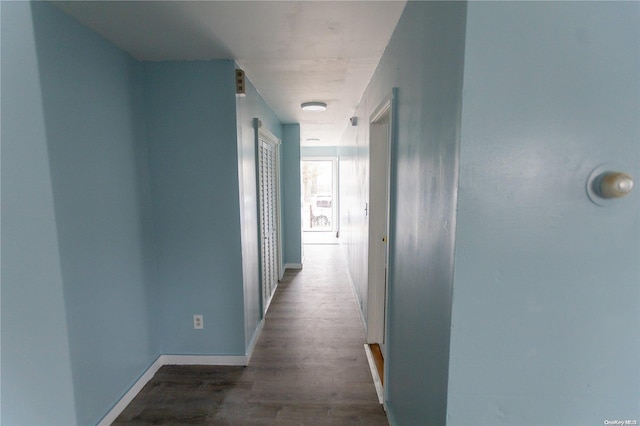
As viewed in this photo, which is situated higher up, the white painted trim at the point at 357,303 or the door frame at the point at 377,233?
the door frame at the point at 377,233

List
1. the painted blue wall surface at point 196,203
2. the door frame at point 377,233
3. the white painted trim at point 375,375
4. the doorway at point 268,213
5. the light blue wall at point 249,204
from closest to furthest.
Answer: the white painted trim at point 375,375, the painted blue wall surface at point 196,203, the light blue wall at point 249,204, the door frame at point 377,233, the doorway at point 268,213

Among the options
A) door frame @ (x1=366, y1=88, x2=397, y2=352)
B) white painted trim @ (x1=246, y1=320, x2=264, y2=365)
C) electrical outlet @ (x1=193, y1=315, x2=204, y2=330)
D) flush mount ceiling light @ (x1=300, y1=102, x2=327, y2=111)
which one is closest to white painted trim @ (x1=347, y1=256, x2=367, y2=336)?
door frame @ (x1=366, y1=88, x2=397, y2=352)

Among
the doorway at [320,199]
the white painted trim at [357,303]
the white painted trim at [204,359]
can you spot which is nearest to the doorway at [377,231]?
the white painted trim at [357,303]

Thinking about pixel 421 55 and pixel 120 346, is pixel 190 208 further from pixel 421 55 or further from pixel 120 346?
pixel 421 55

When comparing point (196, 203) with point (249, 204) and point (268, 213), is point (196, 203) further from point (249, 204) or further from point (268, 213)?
point (268, 213)

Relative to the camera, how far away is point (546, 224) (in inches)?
36.0

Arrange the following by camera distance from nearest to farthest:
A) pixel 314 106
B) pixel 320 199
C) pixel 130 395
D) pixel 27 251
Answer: pixel 27 251 → pixel 130 395 → pixel 314 106 → pixel 320 199

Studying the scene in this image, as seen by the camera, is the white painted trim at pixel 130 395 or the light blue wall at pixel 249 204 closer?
the white painted trim at pixel 130 395

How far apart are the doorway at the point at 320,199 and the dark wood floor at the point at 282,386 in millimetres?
4319

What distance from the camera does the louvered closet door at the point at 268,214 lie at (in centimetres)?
317

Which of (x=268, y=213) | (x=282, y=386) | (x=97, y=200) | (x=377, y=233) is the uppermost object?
(x=97, y=200)

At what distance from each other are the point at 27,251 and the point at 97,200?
16.7 inches

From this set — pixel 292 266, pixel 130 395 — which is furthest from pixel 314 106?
pixel 130 395

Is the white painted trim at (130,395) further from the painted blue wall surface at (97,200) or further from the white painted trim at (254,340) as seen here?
the white painted trim at (254,340)
